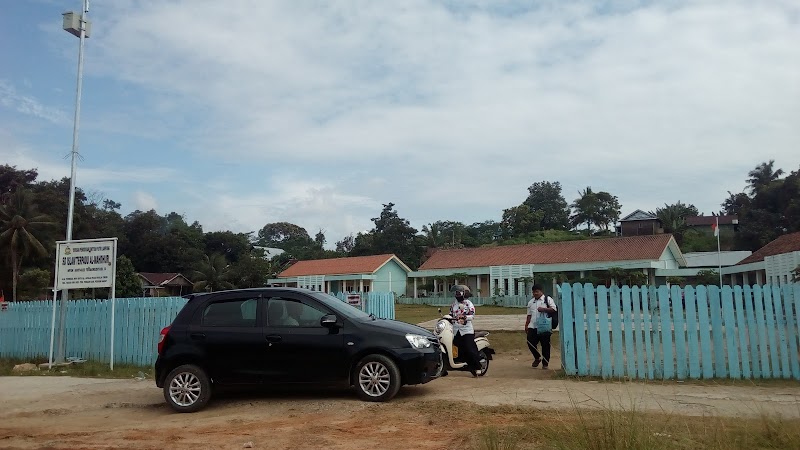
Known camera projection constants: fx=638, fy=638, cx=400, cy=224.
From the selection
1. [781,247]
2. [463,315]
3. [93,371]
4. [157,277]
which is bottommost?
[93,371]

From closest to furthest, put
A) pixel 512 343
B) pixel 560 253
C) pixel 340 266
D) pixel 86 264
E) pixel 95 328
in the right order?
pixel 86 264, pixel 95 328, pixel 512 343, pixel 560 253, pixel 340 266

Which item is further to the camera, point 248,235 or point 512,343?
point 248,235

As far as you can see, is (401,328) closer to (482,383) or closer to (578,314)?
(482,383)

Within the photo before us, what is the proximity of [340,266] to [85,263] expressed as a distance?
44105mm

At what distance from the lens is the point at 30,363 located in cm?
1527

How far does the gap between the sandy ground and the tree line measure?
1428 inches

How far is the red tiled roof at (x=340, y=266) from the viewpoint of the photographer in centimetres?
5558

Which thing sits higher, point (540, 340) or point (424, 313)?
point (424, 313)

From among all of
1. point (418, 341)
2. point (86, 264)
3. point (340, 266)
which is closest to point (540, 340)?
point (418, 341)

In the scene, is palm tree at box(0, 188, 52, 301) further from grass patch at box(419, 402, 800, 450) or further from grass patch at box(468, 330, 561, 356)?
grass patch at box(419, 402, 800, 450)

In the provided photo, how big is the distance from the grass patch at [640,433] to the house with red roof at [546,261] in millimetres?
38542

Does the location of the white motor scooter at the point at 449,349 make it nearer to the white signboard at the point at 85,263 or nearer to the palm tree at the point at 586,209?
the white signboard at the point at 85,263

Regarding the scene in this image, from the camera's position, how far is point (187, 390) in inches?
338

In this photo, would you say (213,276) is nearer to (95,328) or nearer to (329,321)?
(95,328)
